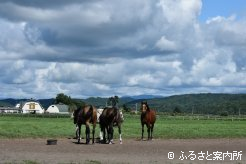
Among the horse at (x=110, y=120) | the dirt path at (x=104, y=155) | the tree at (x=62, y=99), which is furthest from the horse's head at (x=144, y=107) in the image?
the tree at (x=62, y=99)

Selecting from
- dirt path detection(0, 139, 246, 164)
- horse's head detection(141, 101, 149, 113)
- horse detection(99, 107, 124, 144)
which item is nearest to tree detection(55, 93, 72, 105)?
horse's head detection(141, 101, 149, 113)

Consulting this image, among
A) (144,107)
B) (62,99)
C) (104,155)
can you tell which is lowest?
(104,155)

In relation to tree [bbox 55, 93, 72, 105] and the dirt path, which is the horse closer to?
the dirt path

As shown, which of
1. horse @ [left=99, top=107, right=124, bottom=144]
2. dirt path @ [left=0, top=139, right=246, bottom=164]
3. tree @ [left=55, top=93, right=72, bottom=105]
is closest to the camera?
dirt path @ [left=0, top=139, right=246, bottom=164]

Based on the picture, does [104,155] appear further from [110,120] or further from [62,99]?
[62,99]

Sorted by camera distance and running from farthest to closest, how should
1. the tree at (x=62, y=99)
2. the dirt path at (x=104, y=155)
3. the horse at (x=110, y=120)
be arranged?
the tree at (x=62, y=99), the horse at (x=110, y=120), the dirt path at (x=104, y=155)

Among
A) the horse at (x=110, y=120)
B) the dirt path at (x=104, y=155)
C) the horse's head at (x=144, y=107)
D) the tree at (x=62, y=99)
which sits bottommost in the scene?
the dirt path at (x=104, y=155)

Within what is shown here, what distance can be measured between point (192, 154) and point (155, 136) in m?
12.6

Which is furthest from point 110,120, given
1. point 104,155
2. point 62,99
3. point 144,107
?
point 62,99

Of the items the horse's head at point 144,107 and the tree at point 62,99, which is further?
the tree at point 62,99

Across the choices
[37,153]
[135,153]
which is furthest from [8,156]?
[135,153]

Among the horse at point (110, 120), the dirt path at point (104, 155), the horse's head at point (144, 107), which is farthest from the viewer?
the horse's head at point (144, 107)

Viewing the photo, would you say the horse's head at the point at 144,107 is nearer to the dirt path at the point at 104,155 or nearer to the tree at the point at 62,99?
the dirt path at the point at 104,155

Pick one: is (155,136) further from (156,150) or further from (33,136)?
(156,150)
